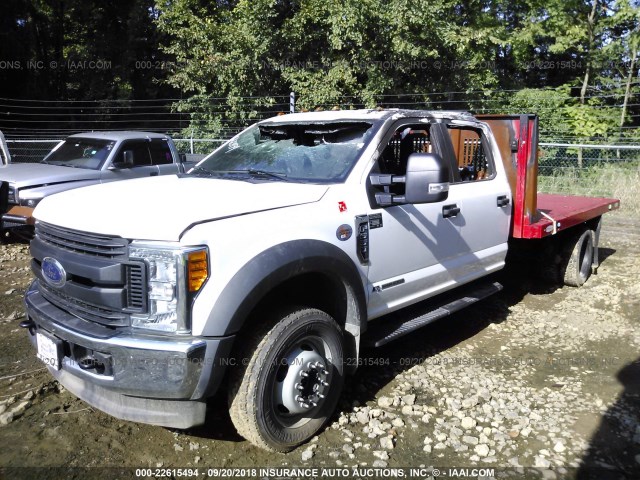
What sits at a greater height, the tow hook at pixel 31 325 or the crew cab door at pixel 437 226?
the crew cab door at pixel 437 226

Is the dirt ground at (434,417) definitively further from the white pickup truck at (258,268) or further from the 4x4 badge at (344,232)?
the 4x4 badge at (344,232)

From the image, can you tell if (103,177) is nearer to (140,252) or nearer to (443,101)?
(140,252)

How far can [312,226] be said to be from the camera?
319 centimetres

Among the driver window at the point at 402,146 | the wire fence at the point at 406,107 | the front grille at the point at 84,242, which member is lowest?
the front grille at the point at 84,242

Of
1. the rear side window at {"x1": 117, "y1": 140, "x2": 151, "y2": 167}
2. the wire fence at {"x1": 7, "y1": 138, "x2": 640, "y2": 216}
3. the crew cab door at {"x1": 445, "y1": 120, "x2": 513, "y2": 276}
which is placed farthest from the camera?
the wire fence at {"x1": 7, "y1": 138, "x2": 640, "y2": 216}

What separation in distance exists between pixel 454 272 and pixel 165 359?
104 inches

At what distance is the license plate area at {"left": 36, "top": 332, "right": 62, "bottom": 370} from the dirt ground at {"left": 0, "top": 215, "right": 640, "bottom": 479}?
534mm

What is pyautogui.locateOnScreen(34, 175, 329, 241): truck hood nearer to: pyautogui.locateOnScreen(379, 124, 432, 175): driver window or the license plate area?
the license plate area

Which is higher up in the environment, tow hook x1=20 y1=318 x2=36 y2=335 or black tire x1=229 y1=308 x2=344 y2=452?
tow hook x1=20 y1=318 x2=36 y2=335

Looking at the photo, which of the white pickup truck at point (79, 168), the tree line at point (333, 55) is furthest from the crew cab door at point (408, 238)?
the tree line at point (333, 55)

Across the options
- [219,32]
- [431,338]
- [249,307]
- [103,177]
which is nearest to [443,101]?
[219,32]

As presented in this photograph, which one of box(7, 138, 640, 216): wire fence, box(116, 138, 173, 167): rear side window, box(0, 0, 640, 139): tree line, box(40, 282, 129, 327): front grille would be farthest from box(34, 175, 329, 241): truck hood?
box(0, 0, 640, 139): tree line

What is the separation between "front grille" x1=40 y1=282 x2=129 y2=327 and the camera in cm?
277

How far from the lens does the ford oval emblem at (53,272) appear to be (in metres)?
2.99
